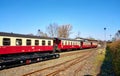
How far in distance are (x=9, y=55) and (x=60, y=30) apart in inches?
3092

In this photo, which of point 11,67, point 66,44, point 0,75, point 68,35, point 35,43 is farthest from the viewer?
point 68,35

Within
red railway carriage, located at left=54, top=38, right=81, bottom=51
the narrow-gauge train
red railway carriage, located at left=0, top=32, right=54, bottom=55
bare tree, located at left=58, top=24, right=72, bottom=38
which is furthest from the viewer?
bare tree, located at left=58, top=24, right=72, bottom=38

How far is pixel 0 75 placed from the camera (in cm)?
1492

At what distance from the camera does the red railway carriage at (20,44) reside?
63.5ft

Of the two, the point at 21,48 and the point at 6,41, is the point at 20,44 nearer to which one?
the point at 21,48

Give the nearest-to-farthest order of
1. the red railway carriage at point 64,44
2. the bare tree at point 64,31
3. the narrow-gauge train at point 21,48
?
the narrow-gauge train at point 21,48 < the red railway carriage at point 64,44 < the bare tree at point 64,31

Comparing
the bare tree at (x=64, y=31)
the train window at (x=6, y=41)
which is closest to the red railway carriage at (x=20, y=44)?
the train window at (x=6, y=41)

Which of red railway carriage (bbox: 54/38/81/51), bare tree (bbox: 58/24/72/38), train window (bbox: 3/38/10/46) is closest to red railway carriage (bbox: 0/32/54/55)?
train window (bbox: 3/38/10/46)

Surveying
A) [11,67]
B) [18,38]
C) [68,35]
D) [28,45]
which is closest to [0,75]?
[11,67]

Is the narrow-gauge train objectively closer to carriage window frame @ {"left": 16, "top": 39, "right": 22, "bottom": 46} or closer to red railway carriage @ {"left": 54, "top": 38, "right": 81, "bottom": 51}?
carriage window frame @ {"left": 16, "top": 39, "right": 22, "bottom": 46}

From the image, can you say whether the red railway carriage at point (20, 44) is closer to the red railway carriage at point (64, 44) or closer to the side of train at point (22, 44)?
the side of train at point (22, 44)

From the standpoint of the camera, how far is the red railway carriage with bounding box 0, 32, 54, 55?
19.4 meters

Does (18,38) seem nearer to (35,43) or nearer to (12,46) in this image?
(12,46)

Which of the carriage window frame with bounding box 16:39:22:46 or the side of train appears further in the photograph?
the carriage window frame with bounding box 16:39:22:46
